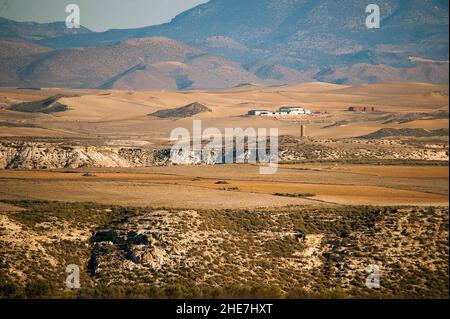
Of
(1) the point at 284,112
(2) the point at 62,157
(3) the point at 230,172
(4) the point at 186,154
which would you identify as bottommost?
(3) the point at 230,172

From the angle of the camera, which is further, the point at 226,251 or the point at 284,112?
the point at 284,112

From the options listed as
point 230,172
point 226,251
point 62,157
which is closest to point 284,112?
point 62,157

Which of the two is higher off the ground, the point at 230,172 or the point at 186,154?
the point at 186,154

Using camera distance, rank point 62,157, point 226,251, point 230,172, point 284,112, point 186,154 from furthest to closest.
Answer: point 284,112 < point 186,154 < point 62,157 < point 230,172 < point 226,251

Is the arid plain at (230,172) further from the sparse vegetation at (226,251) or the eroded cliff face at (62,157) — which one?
the eroded cliff face at (62,157)

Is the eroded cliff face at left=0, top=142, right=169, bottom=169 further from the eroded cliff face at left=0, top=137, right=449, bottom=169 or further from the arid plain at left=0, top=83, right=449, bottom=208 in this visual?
the arid plain at left=0, top=83, right=449, bottom=208

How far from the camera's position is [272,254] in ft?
126

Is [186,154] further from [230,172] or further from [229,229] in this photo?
[229,229]

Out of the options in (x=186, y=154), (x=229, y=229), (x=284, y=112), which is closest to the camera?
(x=229, y=229)

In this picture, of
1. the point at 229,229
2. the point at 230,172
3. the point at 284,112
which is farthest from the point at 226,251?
the point at 284,112

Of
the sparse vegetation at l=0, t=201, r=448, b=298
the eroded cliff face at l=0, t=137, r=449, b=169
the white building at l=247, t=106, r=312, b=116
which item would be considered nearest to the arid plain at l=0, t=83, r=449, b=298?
the sparse vegetation at l=0, t=201, r=448, b=298
